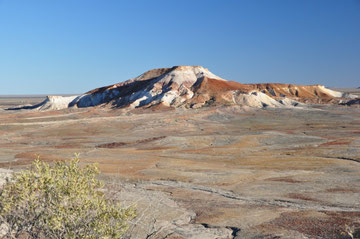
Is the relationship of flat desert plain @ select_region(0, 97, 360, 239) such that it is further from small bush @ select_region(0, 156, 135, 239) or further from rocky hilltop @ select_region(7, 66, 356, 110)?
rocky hilltop @ select_region(7, 66, 356, 110)

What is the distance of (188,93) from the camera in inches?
5241

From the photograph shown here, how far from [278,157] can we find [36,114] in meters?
96.8

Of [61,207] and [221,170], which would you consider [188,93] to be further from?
[61,207]

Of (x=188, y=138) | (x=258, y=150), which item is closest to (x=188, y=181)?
(x=258, y=150)

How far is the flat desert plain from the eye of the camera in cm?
2327

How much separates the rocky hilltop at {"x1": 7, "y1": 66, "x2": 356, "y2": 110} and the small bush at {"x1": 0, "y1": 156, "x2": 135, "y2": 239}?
111171 millimetres

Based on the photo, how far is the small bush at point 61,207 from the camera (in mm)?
11055

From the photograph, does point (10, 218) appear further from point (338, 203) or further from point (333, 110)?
point (333, 110)

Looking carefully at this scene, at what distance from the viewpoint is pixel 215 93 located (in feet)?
432

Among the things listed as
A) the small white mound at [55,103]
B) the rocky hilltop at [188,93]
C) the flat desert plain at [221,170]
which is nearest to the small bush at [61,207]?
the flat desert plain at [221,170]

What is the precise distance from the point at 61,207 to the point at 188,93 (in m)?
123

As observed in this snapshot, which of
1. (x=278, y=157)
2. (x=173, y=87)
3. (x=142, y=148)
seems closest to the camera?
(x=278, y=157)

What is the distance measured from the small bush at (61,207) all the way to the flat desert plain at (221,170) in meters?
1.57

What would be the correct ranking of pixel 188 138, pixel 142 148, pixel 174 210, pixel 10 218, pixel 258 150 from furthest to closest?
pixel 188 138
pixel 142 148
pixel 258 150
pixel 174 210
pixel 10 218
